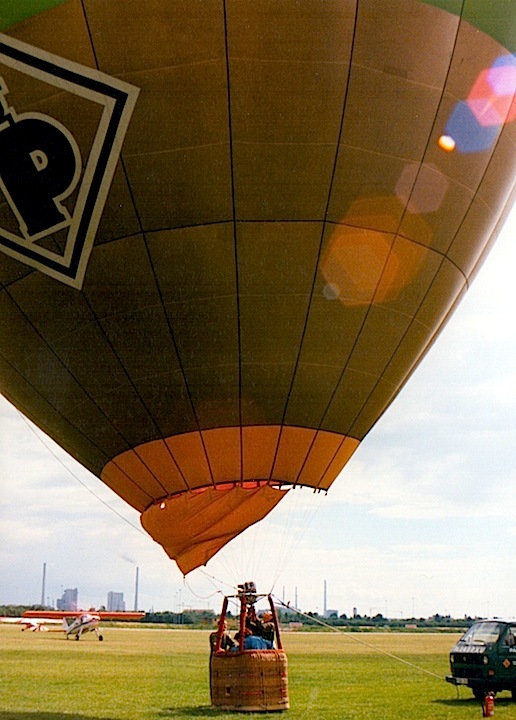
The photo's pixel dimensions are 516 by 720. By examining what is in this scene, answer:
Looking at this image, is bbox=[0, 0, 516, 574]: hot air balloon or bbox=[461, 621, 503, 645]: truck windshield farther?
bbox=[461, 621, 503, 645]: truck windshield

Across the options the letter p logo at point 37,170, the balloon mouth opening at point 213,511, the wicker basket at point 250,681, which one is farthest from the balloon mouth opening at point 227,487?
the letter p logo at point 37,170

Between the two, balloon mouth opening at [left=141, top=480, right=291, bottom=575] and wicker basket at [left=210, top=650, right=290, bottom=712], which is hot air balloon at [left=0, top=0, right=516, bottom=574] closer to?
balloon mouth opening at [left=141, top=480, right=291, bottom=575]

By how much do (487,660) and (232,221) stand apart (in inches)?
268

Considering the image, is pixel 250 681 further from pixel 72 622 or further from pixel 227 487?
pixel 72 622

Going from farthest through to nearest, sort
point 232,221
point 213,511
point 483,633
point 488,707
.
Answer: point 483,633 → point 488,707 → point 213,511 → point 232,221

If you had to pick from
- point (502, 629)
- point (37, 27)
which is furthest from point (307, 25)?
point (502, 629)

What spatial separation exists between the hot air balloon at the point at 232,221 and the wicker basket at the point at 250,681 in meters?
1.25

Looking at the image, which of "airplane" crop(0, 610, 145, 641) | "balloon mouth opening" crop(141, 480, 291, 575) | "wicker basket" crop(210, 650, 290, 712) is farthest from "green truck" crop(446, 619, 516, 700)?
"airplane" crop(0, 610, 145, 641)

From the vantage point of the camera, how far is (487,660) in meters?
12.0

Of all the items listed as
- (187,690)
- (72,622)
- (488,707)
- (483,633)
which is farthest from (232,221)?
(72,622)

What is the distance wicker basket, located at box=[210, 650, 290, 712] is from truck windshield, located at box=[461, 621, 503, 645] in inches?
156

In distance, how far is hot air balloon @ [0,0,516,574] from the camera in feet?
25.3

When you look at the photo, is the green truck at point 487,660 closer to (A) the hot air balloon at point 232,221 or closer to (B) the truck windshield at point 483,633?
(B) the truck windshield at point 483,633

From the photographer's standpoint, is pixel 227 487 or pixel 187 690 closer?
pixel 227 487
